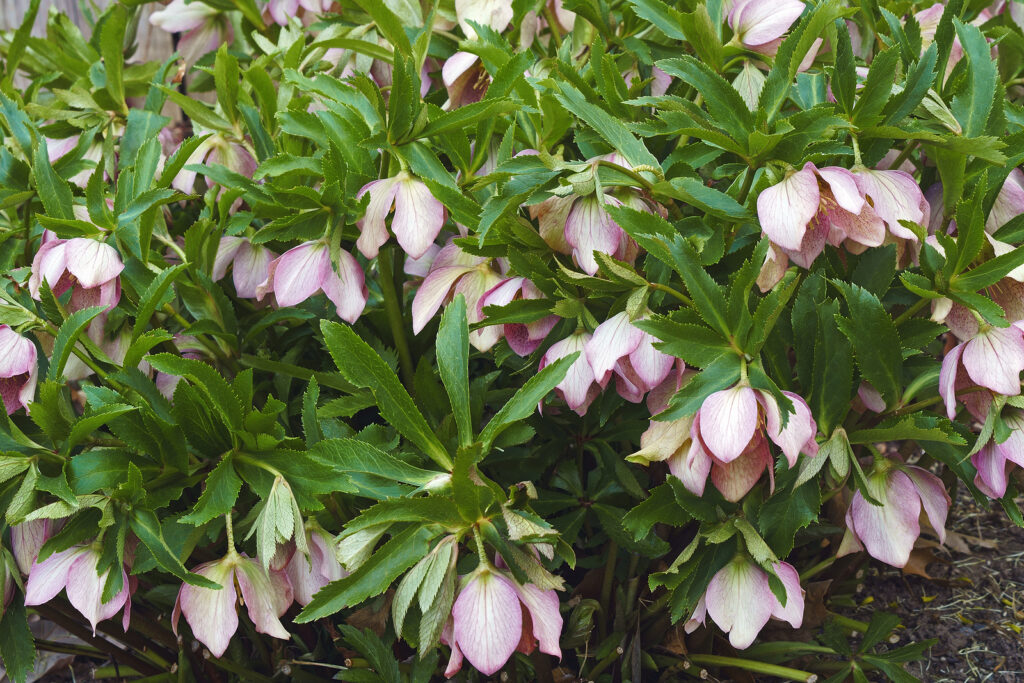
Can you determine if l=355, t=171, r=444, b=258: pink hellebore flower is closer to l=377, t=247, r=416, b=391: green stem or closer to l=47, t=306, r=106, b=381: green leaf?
l=377, t=247, r=416, b=391: green stem

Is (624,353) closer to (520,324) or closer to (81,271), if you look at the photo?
(520,324)

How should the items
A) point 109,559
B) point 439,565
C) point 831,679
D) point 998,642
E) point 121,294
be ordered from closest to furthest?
point 439,565 < point 109,559 < point 121,294 < point 831,679 < point 998,642

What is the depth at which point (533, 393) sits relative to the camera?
2.32 ft

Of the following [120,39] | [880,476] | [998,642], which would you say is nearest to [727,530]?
[880,476]

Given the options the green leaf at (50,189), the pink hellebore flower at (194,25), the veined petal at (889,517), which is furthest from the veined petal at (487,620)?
the pink hellebore flower at (194,25)

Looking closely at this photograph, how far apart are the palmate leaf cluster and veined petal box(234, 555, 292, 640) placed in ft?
0.10

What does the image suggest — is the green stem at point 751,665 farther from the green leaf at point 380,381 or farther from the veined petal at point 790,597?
the green leaf at point 380,381

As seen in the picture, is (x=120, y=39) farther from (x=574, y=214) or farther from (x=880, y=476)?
(x=880, y=476)

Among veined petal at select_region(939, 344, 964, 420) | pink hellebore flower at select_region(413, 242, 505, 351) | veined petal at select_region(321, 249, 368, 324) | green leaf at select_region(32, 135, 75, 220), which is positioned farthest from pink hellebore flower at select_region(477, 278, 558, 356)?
green leaf at select_region(32, 135, 75, 220)

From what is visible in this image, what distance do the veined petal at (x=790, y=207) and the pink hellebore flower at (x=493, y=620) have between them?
1.06 ft

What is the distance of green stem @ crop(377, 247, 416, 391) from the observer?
90cm

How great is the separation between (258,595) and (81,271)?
1.06ft

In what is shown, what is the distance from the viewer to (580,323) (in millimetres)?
773

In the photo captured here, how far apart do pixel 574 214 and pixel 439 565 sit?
0.29m
